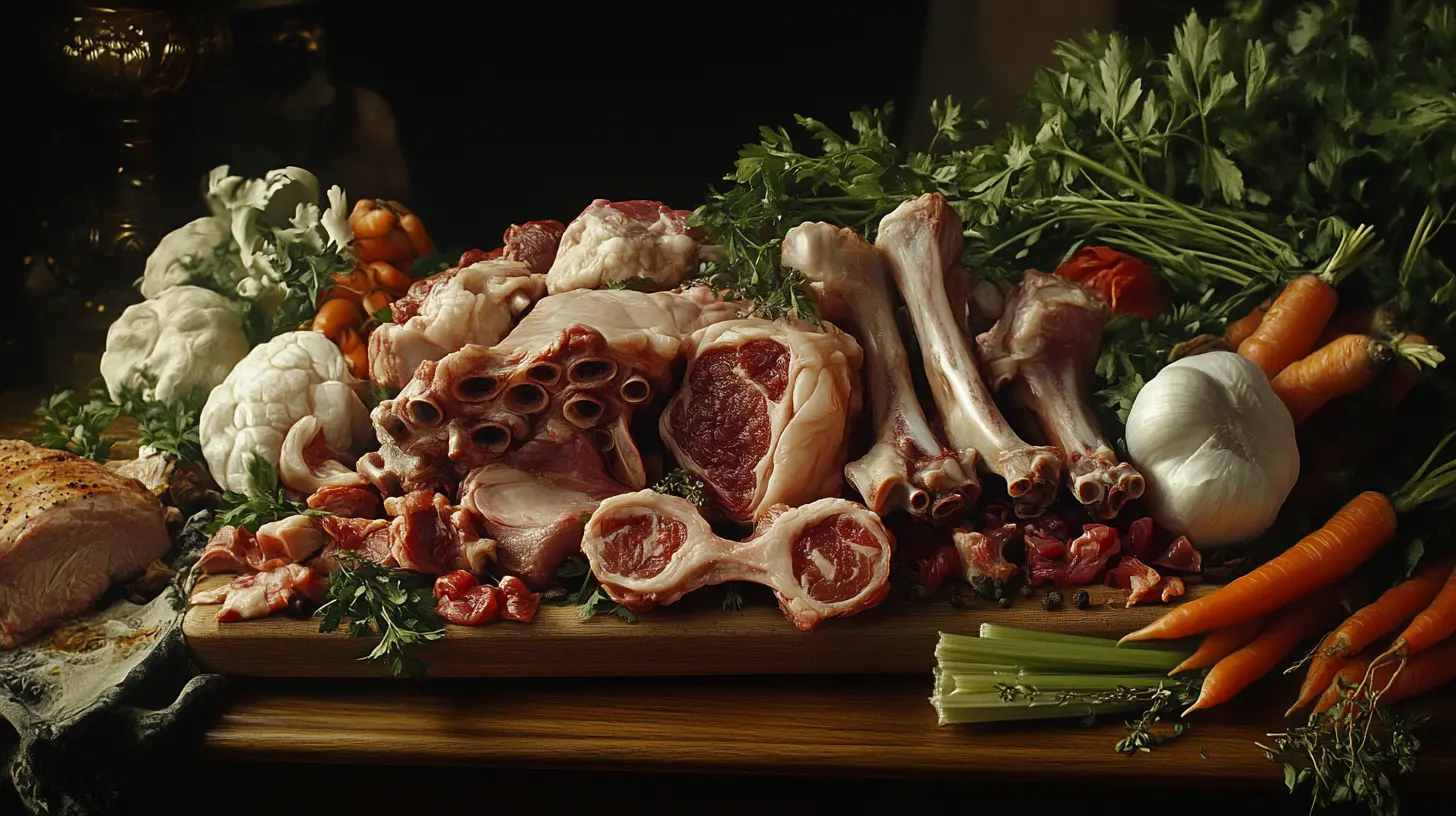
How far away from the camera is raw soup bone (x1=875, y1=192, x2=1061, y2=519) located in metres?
2.47

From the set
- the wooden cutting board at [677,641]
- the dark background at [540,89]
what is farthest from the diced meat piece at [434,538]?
the dark background at [540,89]

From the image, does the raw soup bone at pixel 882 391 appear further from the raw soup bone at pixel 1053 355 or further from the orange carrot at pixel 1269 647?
the orange carrot at pixel 1269 647

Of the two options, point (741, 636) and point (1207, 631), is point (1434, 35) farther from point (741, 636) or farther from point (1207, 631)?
point (741, 636)

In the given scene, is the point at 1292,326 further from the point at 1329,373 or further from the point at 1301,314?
the point at 1329,373

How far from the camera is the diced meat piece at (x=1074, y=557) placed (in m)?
2.46

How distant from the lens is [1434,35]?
9.50 feet

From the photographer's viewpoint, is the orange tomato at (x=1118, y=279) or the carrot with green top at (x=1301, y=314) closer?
the carrot with green top at (x=1301, y=314)

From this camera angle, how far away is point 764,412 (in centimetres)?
256

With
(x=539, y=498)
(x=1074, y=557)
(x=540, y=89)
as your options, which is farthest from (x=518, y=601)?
(x=540, y=89)

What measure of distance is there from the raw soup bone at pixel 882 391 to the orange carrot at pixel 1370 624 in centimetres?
68

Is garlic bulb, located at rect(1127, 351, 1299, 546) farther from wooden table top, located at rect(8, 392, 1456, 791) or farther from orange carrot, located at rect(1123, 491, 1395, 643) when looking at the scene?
wooden table top, located at rect(8, 392, 1456, 791)

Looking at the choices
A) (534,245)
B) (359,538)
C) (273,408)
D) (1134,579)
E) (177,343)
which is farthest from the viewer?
(177,343)

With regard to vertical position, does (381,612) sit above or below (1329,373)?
below

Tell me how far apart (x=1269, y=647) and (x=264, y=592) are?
1884 mm
